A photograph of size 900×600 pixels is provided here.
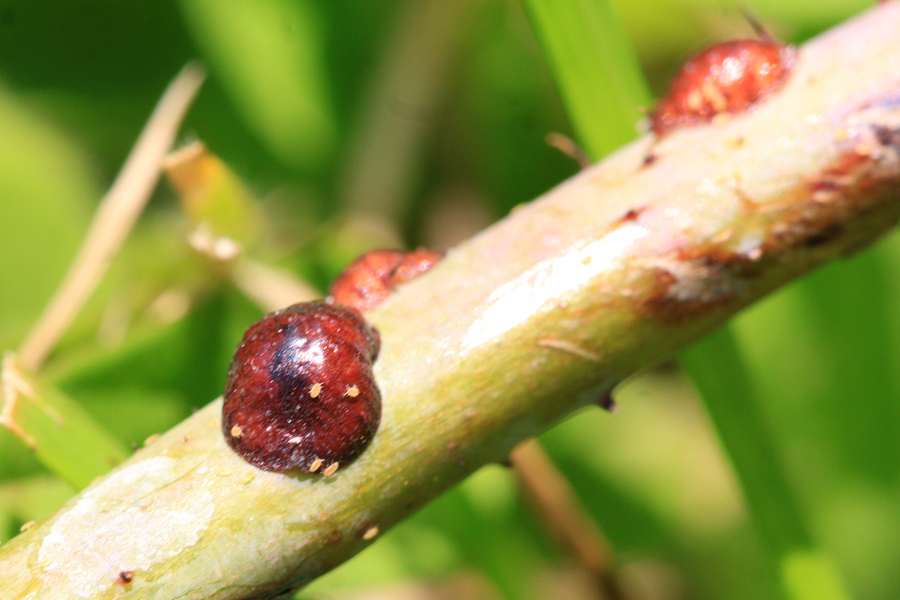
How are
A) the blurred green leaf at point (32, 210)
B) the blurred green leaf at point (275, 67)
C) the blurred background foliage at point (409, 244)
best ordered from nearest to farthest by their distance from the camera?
the blurred background foliage at point (409, 244), the blurred green leaf at point (32, 210), the blurred green leaf at point (275, 67)

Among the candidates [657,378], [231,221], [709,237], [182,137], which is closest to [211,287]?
[231,221]

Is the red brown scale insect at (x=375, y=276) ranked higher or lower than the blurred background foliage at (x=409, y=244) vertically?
higher

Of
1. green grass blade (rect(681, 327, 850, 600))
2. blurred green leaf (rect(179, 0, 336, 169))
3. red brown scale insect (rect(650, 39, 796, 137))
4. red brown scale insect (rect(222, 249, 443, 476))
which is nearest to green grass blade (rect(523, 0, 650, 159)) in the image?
red brown scale insect (rect(650, 39, 796, 137))

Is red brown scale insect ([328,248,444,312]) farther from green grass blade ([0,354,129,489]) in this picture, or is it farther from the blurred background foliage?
the blurred background foliage

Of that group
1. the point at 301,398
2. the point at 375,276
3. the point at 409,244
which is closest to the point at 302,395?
the point at 301,398

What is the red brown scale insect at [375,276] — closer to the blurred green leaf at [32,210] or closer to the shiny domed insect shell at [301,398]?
the shiny domed insect shell at [301,398]

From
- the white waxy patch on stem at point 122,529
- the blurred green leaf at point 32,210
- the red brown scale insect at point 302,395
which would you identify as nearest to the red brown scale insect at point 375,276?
the red brown scale insect at point 302,395

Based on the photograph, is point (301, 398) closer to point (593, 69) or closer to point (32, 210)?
point (593, 69)
